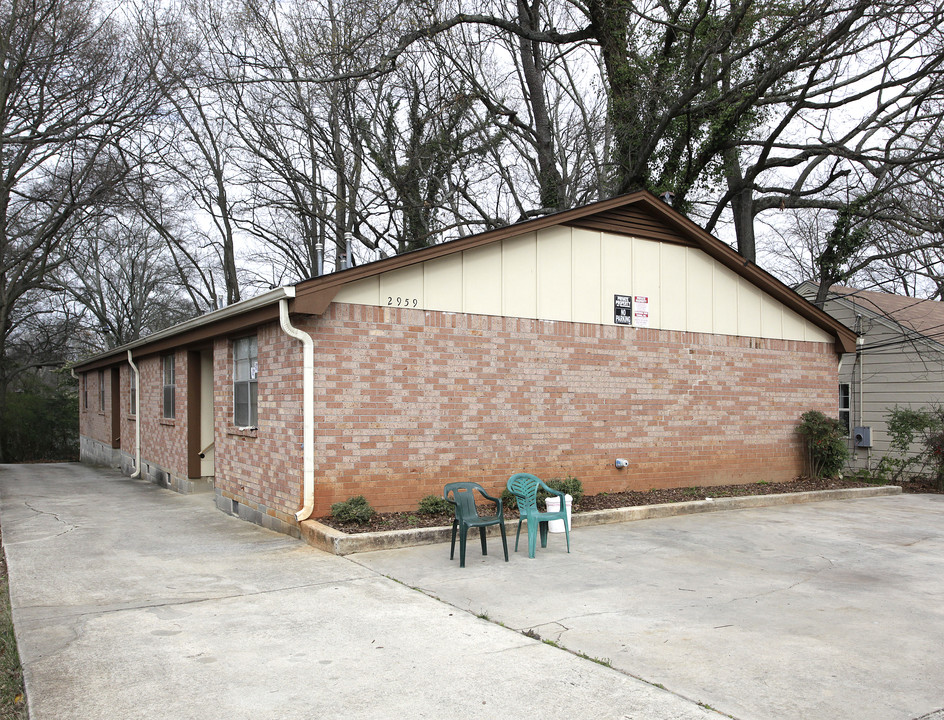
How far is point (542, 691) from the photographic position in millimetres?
4273

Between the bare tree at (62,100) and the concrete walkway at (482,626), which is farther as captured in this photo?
the bare tree at (62,100)

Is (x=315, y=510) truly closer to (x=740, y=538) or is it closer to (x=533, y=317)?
(x=533, y=317)

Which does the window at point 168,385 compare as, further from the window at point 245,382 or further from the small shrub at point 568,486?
the small shrub at point 568,486

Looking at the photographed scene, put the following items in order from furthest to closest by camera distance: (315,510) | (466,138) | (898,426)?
(466,138) < (898,426) < (315,510)

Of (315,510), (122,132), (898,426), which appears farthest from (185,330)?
(898,426)

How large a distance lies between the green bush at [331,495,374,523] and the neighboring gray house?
13.4 m

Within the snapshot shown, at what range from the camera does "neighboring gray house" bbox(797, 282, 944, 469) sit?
17.7 m

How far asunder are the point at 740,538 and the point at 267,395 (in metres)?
6.26

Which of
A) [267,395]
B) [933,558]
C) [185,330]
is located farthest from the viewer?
[185,330]

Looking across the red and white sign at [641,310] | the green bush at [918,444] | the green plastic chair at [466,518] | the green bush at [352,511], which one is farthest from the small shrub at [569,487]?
the green bush at [918,444]

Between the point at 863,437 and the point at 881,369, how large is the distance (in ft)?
5.84

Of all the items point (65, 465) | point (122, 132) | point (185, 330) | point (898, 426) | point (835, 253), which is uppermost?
point (122, 132)

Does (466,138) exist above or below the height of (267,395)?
above

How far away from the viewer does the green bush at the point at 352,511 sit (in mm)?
8633
